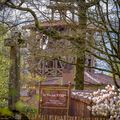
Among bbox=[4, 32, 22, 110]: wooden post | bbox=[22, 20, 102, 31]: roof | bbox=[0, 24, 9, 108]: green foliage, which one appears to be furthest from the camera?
bbox=[0, 24, 9, 108]: green foliage

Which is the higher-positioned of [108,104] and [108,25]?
[108,25]

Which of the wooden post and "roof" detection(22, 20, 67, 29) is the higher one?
"roof" detection(22, 20, 67, 29)

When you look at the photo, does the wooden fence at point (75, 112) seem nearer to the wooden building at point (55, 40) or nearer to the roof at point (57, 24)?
the wooden building at point (55, 40)

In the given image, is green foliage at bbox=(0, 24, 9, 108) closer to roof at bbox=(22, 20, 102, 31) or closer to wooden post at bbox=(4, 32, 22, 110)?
→ roof at bbox=(22, 20, 102, 31)

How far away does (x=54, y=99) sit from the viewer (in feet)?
55.3

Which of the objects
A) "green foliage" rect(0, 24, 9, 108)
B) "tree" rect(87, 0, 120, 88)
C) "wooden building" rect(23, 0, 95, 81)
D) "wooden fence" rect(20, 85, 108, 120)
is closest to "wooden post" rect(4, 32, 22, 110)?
"wooden building" rect(23, 0, 95, 81)

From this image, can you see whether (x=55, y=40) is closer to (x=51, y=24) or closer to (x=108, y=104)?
(x=51, y=24)

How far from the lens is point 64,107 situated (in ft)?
55.6

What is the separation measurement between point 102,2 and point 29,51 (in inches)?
184

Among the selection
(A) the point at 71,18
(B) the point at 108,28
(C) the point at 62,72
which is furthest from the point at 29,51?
(C) the point at 62,72

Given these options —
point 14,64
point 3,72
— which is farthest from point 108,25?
point 3,72

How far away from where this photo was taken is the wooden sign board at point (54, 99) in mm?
16859

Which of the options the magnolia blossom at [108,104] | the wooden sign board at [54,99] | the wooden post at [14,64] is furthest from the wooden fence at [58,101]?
the wooden post at [14,64]

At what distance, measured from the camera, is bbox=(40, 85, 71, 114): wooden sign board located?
16.9 m
